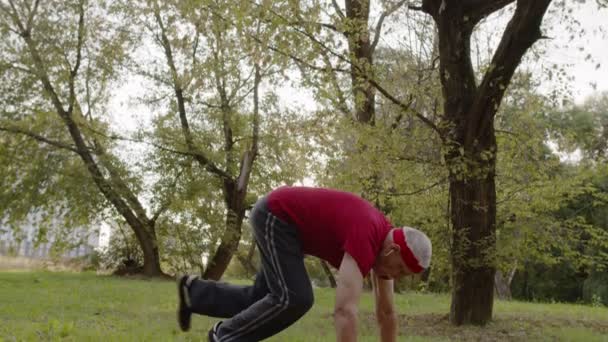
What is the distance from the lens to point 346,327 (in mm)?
3252

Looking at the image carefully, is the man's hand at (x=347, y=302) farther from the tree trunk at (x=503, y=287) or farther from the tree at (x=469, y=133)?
the tree trunk at (x=503, y=287)

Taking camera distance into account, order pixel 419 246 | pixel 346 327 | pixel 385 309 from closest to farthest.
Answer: pixel 346 327, pixel 419 246, pixel 385 309

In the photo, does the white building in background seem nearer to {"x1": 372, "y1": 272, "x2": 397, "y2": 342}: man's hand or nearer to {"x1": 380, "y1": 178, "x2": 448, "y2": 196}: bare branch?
{"x1": 380, "y1": 178, "x2": 448, "y2": 196}: bare branch

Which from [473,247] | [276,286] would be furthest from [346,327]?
[473,247]

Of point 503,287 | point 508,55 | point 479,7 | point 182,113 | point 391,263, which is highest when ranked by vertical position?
point 182,113

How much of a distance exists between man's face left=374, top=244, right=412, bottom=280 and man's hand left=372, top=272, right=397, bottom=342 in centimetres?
36

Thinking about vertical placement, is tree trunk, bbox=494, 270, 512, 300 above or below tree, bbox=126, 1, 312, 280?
below

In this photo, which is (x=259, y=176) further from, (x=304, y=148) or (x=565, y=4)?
(x=565, y=4)

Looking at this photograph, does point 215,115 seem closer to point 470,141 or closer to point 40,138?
point 40,138

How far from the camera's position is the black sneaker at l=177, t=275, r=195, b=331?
4.53 m

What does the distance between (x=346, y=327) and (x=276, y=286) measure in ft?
2.29

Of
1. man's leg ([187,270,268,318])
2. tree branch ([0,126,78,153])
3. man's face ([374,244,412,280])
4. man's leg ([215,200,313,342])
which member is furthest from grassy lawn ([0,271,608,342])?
tree branch ([0,126,78,153])

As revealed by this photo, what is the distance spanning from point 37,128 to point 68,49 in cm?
250

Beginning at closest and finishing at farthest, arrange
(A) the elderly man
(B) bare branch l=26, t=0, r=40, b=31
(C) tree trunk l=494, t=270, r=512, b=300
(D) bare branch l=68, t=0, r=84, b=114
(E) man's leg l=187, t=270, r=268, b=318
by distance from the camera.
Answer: (A) the elderly man → (E) man's leg l=187, t=270, r=268, b=318 → (B) bare branch l=26, t=0, r=40, b=31 → (D) bare branch l=68, t=0, r=84, b=114 → (C) tree trunk l=494, t=270, r=512, b=300
